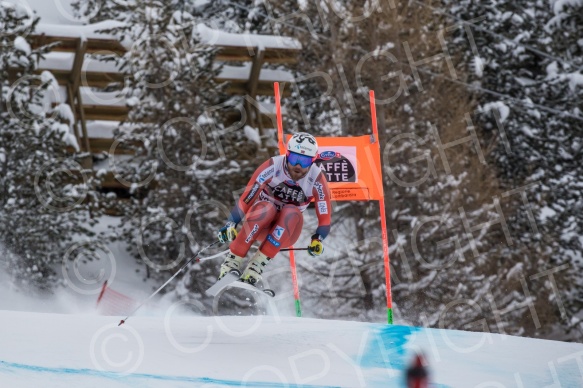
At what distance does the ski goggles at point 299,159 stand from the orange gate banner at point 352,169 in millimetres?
1848

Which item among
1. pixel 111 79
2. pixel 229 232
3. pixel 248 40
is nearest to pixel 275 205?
pixel 229 232

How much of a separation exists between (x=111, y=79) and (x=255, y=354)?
12.6 metres

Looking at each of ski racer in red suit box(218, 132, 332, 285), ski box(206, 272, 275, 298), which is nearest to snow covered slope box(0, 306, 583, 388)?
ski box(206, 272, 275, 298)

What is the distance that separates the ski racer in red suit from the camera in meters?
9.31

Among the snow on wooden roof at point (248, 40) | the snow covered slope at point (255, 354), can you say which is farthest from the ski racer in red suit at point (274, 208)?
the snow on wooden roof at point (248, 40)

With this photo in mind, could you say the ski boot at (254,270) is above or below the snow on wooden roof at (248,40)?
below

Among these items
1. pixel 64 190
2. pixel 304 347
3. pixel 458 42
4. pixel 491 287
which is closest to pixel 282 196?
pixel 304 347

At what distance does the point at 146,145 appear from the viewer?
55.6ft

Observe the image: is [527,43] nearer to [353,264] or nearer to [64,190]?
[353,264]

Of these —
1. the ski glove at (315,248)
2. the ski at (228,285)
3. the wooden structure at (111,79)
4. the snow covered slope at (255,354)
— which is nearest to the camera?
the snow covered slope at (255,354)

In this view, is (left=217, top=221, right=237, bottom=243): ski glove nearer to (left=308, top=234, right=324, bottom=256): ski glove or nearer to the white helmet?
(left=308, top=234, right=324, bottom=256): ski glove

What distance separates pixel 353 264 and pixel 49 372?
1089cm

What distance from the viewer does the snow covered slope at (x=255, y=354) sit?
7.10 meters

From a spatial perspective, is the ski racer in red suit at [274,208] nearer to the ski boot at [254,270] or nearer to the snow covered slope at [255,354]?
the ski boot at [254,270]
